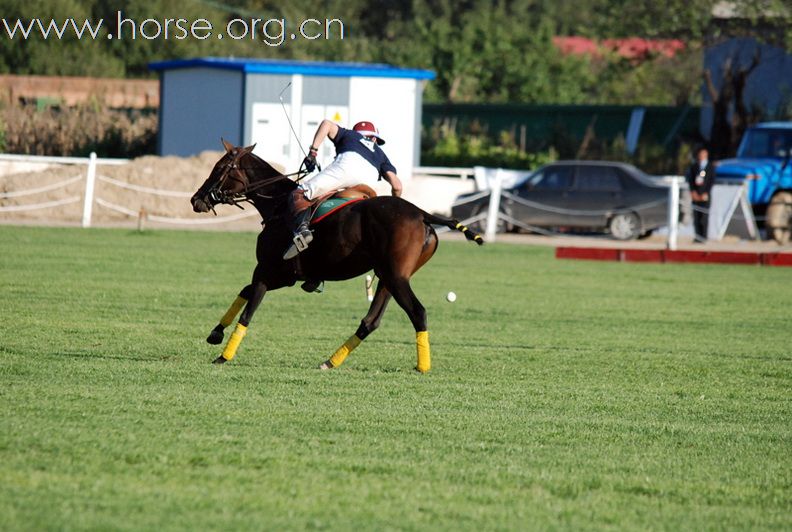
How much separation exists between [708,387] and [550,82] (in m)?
59.4

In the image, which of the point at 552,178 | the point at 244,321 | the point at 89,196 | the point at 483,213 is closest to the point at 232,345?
the point at 244,321

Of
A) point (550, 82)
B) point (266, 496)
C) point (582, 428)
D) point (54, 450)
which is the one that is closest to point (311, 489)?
point (266, 496)

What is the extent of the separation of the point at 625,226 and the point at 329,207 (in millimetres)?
20834

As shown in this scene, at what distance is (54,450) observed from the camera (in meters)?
7.18

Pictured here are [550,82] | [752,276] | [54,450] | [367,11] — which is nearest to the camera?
[54,450]

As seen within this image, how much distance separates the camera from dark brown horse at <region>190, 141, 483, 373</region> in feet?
36.3

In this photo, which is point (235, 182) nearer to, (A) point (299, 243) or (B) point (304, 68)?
(A) point (299, 243)

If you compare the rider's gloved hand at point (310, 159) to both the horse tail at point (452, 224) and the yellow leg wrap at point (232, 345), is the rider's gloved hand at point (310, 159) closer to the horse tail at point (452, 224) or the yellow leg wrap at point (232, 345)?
the horse tail at point (452, 224)

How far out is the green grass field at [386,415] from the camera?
253 inches

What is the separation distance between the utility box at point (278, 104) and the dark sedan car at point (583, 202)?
5.05 metres

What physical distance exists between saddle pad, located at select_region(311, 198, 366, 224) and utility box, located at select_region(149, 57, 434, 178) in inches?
970

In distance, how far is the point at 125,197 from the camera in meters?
31.7

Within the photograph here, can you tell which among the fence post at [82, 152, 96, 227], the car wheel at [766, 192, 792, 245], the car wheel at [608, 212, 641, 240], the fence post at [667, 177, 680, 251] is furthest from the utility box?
the car wheel at [766, 192, 792, 245]

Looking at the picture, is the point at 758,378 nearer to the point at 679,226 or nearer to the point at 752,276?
the point at 752,276
